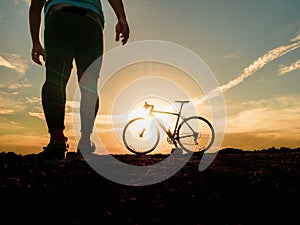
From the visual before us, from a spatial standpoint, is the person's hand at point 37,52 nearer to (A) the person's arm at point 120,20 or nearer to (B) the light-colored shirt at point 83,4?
(B) the light-colored shirt at point 83,4

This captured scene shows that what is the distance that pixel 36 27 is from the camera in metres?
4.70

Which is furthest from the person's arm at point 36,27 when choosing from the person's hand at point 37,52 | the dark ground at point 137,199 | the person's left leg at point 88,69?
the dark ground at point 137,199

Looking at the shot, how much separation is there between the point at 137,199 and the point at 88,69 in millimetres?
2381

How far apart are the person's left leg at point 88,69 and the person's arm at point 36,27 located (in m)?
0.74

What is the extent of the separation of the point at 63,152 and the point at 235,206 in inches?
103

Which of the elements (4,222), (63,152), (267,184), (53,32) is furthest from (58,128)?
(267,184)

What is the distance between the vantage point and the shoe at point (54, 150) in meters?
4.34

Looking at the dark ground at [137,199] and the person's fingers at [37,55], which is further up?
the person's fingers at [37,55]

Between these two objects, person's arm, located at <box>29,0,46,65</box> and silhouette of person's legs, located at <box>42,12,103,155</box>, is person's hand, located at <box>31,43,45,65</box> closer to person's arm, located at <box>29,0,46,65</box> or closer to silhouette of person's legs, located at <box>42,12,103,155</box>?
person's arm, located at <box>29,0,46,65</box>

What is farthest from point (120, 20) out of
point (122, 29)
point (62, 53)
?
point (62, 53)

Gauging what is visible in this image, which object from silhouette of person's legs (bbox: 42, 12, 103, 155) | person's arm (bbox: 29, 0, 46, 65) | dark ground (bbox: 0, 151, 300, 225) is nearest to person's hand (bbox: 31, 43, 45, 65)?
person's arm (bbox: 29, 0, 46, 65)

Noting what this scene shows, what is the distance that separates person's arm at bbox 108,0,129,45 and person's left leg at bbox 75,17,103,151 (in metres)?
0.29

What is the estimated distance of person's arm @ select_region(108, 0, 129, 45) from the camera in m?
4.68

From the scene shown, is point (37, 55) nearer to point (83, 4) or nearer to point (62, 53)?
point (62, 53)
